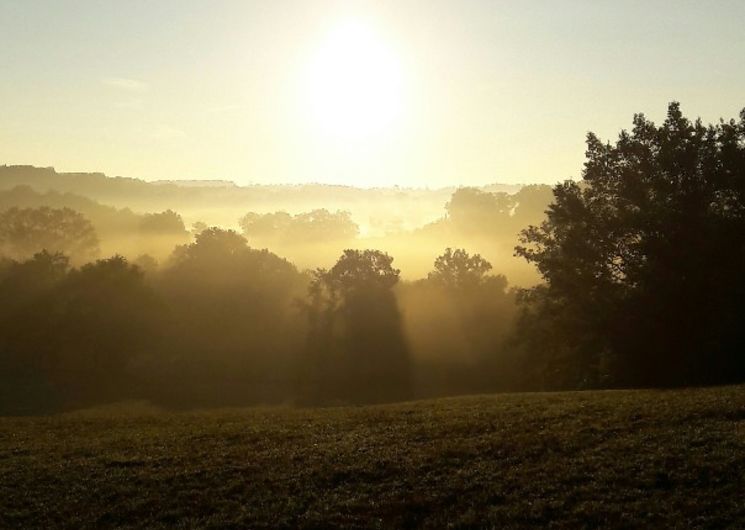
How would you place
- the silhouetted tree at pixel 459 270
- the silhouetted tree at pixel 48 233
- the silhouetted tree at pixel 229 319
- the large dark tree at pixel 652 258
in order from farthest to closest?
the silhouetted tree at pixel 48 233
the silhouetted tree at pixel 459 270
the silhouetted tree at pixel 229 319
the large dark tree at pixel 652 258

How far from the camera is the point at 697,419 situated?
27297mm

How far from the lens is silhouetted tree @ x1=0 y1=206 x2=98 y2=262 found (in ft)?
488

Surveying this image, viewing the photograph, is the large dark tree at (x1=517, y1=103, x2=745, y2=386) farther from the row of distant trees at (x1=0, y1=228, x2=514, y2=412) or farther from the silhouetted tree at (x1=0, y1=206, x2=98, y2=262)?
the silhouetted tree at (x1=0, y1=206, x2=98, y2=262)

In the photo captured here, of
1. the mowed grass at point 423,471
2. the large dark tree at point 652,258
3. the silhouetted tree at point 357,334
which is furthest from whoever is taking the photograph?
the silhouetted tree at point 357,334

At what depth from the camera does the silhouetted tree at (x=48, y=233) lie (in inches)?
5856

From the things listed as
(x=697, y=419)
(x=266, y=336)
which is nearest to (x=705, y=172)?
(x=697, y=419)

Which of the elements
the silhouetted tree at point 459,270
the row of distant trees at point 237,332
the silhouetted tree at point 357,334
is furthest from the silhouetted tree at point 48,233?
the silhouetted tree at point 459,270

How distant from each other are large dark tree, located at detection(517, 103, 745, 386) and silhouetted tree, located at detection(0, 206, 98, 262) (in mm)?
→ 122035

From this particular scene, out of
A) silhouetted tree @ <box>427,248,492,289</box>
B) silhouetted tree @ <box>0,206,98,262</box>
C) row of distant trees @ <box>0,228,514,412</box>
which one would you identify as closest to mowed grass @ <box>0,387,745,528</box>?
row of distant trees @ <box>0,228,514,412</box>

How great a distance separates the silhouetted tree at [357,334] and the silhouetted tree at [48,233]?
219 feet

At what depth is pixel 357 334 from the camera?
100 m

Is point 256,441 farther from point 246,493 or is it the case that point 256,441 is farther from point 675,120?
point 675,120

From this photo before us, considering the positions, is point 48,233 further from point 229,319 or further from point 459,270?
point 459,270

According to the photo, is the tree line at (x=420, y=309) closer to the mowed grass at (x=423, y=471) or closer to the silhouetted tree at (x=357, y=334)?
the silhouetted tree at (x=357, y=334)
